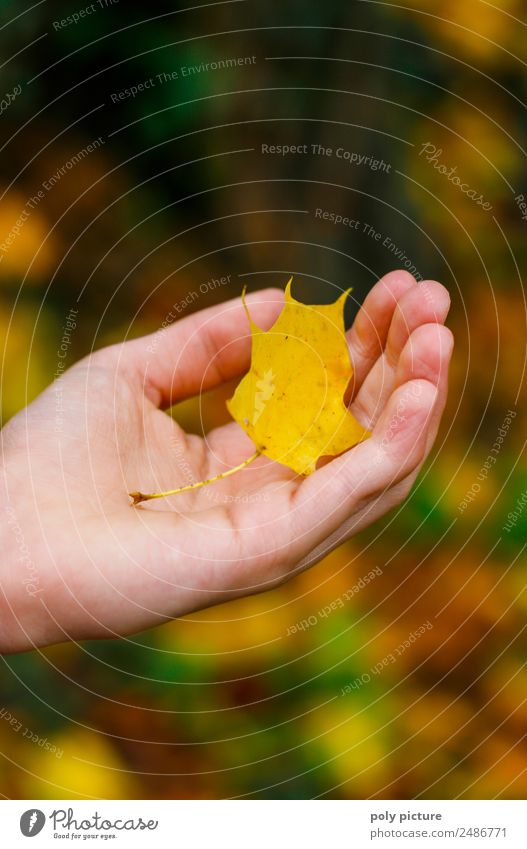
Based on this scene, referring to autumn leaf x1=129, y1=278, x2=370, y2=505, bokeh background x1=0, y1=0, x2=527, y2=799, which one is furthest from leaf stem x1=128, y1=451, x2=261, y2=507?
bokeh background x1=0, y1=0, x2=527, y2=799

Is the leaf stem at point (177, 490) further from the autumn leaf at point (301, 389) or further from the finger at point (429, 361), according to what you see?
the finger at point (429, 361)

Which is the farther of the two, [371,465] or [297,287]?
[297,287]

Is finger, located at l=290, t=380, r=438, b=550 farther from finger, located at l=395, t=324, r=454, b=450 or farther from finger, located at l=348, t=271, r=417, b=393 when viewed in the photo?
finger, located at l=348, t=271, r=417, b=393

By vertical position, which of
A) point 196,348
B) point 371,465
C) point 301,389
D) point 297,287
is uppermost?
point 297,287

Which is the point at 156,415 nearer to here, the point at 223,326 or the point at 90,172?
the point at 223,326

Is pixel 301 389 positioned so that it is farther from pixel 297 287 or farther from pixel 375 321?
pixel 297 287

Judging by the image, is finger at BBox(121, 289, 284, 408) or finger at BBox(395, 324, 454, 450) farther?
finger at BBox(121, 289, 284, 408)

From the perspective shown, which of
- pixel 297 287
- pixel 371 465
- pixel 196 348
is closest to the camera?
pixel 371 465

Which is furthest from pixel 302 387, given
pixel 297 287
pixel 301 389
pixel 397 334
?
pixel 297 287
